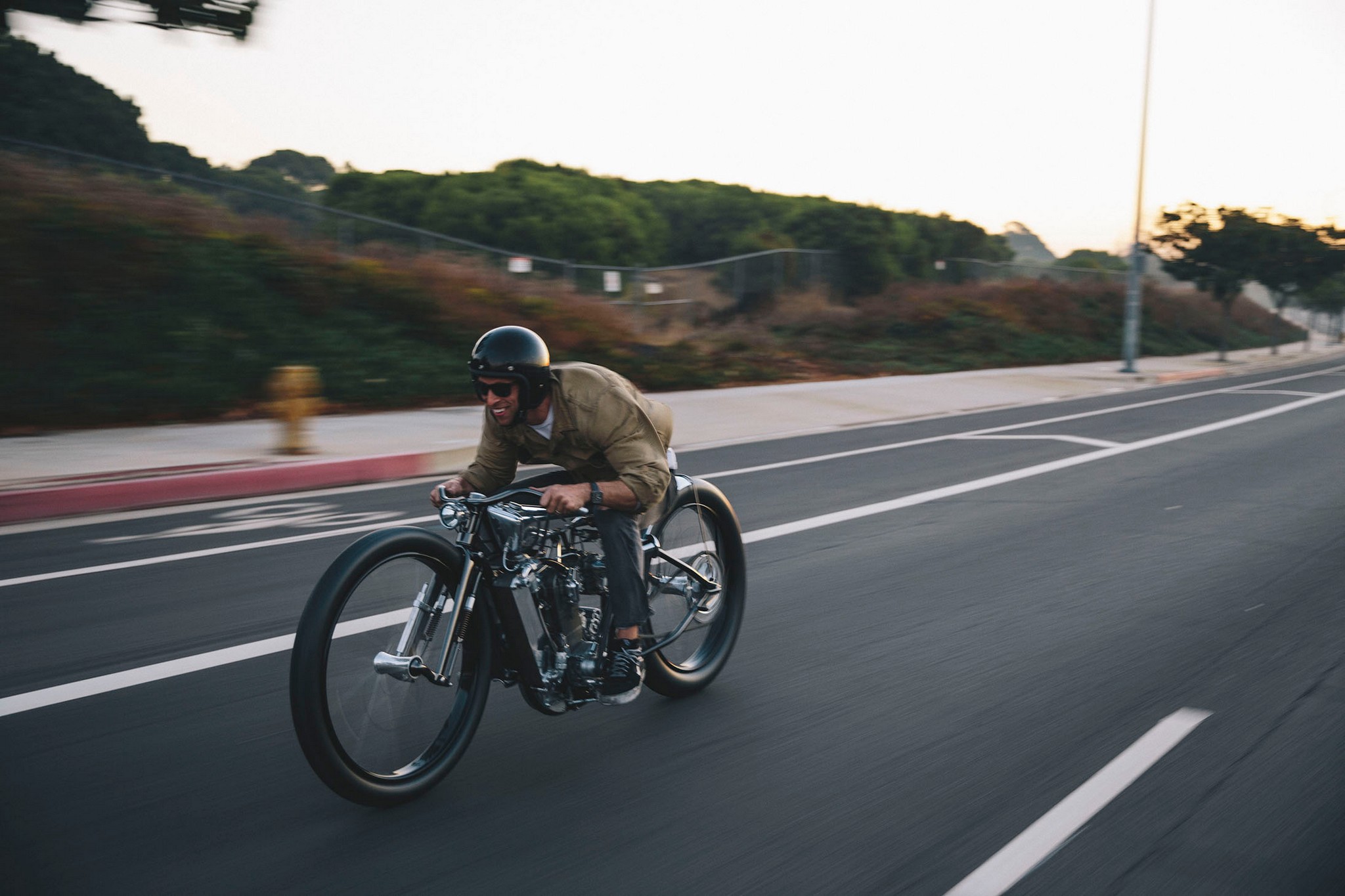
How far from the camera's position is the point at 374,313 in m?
17.9

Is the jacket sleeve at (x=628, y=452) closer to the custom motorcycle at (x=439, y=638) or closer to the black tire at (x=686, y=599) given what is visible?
the custom motorcycle at (x=439, y=638)

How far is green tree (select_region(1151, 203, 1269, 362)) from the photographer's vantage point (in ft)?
121

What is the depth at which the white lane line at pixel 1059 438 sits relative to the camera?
14.1 meters

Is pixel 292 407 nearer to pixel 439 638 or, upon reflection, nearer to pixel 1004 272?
pixel 439 638

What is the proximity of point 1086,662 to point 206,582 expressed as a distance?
4.96 m

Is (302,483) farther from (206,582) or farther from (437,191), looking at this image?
(437,191)

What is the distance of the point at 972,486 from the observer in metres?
10.6

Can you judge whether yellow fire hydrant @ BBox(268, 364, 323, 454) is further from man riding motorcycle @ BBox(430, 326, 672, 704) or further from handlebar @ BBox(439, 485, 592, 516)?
handlebar @ BBox(439, 485, 592, 516)

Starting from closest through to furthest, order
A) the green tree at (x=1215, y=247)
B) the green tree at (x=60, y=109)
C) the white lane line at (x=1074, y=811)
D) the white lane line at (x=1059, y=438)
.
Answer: the white lane line at (x=1074, y=811) < the white lane line at (x=1059, y=438) < the green tree at (x=60, y=109) < the green tree at (x=1215, y=247)

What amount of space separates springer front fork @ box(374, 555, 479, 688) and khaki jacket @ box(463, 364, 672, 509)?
503 millimetres

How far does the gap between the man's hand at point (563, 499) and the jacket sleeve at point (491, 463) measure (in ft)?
1.14

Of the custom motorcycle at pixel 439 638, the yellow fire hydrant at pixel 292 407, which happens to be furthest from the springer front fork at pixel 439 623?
the yellow fire hydrant at pixel 292 407

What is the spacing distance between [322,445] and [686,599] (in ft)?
27.2

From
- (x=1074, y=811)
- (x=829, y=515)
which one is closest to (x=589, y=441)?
(x=1074, y=811)
